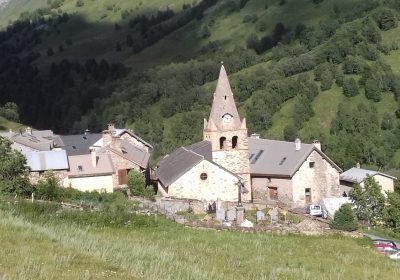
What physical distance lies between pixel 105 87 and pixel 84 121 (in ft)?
93.6

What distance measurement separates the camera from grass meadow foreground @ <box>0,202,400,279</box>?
42.9 ft

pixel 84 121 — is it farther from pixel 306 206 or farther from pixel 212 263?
pixel 212 263

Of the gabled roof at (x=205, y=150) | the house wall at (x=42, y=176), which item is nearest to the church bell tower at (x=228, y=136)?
the gabled roof at (x=205, y=150)

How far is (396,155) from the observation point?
106 m

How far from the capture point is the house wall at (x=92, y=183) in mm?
49088

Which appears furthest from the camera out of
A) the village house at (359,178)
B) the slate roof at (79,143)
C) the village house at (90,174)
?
the slate roof at (79,143)

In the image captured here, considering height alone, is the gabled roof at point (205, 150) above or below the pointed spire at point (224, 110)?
below

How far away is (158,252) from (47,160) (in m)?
Result: 33.7

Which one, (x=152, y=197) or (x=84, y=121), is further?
(x=84, y=121)

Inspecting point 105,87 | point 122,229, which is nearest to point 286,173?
point 122,229

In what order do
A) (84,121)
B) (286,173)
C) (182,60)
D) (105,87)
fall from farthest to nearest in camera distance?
(182,60) < (105,87) < (84,121) < (286,173)

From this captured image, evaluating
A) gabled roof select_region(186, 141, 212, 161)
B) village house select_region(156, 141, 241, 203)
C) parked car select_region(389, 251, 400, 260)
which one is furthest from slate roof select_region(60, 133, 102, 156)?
parked car select_region(389, 251, 400, 260)

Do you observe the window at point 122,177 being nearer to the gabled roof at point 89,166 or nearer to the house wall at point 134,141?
the gabled roof at point 89,166

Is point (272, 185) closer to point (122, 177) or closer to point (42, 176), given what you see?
point (122, 177)
